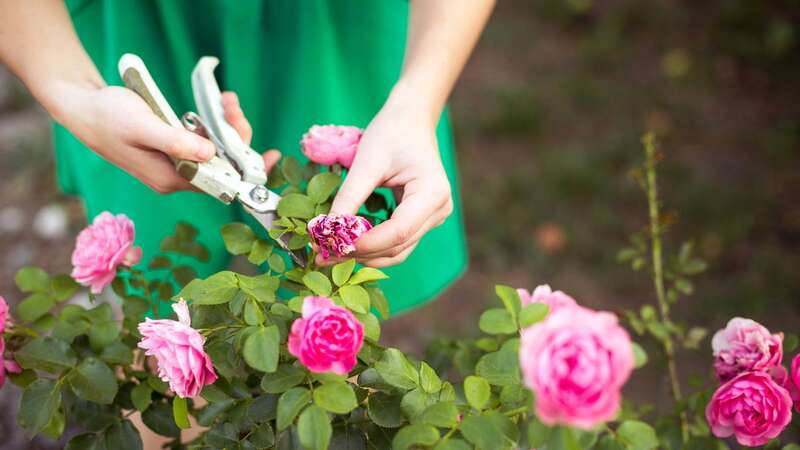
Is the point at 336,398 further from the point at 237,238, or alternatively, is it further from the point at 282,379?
the point at 237,238

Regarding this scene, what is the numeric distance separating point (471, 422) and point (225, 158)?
0.58m

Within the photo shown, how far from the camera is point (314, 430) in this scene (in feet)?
2.78

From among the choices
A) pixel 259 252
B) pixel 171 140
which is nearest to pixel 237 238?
pixel 259 252

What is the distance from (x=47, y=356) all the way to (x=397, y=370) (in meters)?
0.49

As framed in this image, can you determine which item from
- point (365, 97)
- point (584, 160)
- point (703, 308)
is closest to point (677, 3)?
point (584, 160)

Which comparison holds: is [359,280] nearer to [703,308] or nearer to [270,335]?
[270,335]

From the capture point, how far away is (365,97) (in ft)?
5.34

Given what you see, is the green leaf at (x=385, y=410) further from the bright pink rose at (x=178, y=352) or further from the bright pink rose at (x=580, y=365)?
the bright pink rose at (x=580, y=365)

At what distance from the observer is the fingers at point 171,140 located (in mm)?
1079

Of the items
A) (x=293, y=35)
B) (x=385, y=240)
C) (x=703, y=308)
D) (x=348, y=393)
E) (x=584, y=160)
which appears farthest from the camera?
(x=584, y=160)

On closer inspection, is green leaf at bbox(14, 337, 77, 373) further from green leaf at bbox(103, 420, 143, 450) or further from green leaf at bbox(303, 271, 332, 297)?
green leaf at bbox(303, 271, 332, 297)

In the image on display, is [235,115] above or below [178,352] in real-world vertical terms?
above

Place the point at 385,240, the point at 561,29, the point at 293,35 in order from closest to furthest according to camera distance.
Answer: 1. the point at 385,240
2. the point at 293,35
3. the point at 561,29

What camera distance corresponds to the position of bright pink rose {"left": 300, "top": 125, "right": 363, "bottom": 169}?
113 cm
